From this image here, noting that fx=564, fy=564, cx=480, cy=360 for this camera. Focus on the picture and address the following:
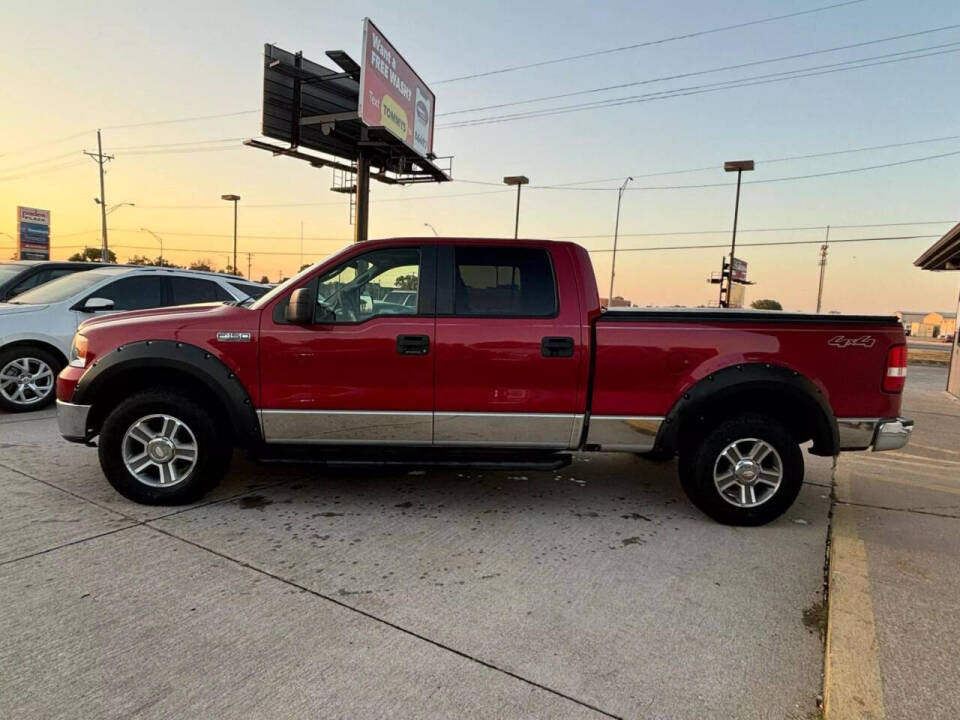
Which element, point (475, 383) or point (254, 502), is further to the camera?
point (254, 502)

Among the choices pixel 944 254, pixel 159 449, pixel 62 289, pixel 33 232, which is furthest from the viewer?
pixel 33 232

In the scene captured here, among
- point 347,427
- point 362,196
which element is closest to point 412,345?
point 347,427

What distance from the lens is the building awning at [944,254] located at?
1056 centimetres

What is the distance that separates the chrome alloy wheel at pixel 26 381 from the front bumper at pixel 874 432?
27.2ft

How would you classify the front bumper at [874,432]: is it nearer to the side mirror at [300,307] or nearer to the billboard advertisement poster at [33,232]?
the side mirror at [300,307]

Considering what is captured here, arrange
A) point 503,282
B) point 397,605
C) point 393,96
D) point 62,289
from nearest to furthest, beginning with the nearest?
point 397,605, point 503,282, point 62,289, point 393,96

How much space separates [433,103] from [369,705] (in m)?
30.6

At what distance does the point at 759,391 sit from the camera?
3854 millimetres

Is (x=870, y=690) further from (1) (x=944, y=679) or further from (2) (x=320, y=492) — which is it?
(2) (x=320, y=492)

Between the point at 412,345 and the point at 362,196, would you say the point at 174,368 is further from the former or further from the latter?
the point at 362,196

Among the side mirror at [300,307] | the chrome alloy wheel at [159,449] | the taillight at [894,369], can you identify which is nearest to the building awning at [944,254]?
the taillight at [894,369]

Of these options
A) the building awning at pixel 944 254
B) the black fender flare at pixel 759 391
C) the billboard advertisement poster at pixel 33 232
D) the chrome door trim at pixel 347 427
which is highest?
the billboard advertisement poster at pixel 33 232

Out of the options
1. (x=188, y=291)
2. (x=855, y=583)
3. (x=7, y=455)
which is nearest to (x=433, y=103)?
(x=188, y=291)

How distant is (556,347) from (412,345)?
977 mm
